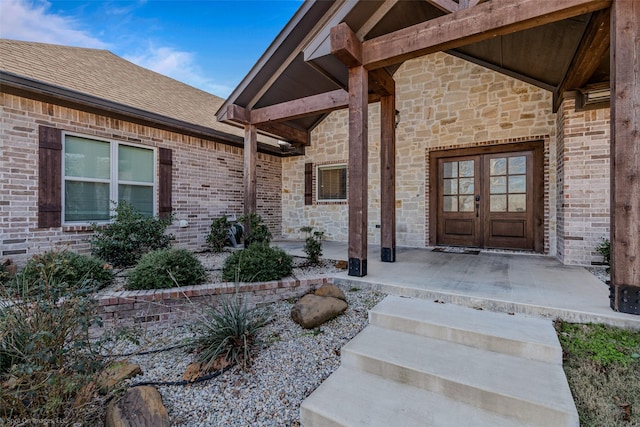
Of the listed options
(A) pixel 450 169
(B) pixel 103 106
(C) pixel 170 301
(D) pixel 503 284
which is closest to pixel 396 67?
(A) pixel 450 169

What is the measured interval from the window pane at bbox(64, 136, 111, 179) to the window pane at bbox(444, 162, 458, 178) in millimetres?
6351

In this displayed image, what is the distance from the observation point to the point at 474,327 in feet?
7.43

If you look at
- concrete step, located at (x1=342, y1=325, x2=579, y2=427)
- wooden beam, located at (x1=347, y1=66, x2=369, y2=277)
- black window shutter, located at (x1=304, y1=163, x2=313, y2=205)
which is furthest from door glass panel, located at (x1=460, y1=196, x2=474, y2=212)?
concrete step, located at (x1=342, y1=325, x2=579, y2=427)

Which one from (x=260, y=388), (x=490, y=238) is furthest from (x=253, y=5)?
(x=260, y=388)

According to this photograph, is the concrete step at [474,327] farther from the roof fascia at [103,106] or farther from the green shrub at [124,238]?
the roof fascia at [103,106]

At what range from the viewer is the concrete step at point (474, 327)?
2035 millimetres

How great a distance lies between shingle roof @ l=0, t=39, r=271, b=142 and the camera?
4.40 m

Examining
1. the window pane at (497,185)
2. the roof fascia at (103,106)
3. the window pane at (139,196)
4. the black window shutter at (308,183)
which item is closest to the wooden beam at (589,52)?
the window pane at (497,185)

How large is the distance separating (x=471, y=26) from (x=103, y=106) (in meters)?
5.19

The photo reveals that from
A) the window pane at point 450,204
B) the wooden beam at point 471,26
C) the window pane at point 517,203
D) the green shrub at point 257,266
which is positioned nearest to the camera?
the wooden beam at point 471,26

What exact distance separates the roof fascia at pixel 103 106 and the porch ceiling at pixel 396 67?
886mm

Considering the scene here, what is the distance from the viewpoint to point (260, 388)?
6.63ft

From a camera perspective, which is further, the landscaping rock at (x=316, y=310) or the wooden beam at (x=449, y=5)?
the wooden beam at (x=449, y=5)

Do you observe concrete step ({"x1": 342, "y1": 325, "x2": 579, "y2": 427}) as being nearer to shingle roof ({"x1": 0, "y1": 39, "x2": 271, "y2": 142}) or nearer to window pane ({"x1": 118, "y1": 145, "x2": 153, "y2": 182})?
window pane ({"x1": 118, "y1": 145, "x2": 153, "y2": 182})
